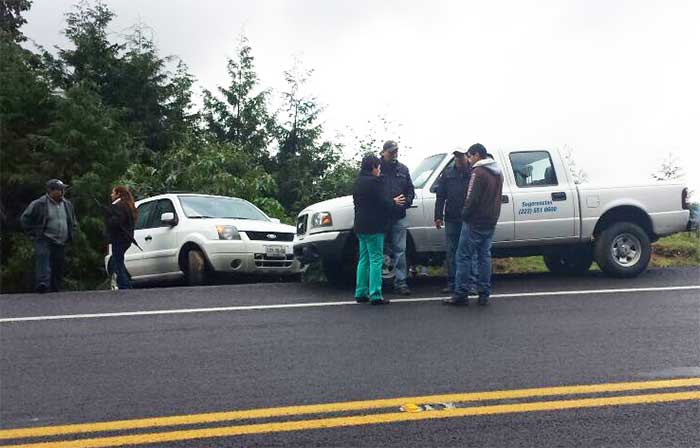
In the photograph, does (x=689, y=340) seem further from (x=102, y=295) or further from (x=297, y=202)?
(x=297, y=202)

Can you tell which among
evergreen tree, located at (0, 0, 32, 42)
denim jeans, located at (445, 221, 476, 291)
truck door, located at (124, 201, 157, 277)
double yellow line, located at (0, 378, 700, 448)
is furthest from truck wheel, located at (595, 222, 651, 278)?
evergreen tree, located at (0, 0, 32, 42)

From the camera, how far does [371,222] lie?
8828mm

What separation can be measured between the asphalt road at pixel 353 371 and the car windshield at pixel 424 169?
2.23 metres

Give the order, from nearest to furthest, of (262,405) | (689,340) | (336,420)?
(336,420) < (262,405) < (689,340)

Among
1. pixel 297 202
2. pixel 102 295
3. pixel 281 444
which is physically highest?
pixel 297 202

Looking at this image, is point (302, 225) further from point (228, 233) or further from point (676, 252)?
point (676, 252)

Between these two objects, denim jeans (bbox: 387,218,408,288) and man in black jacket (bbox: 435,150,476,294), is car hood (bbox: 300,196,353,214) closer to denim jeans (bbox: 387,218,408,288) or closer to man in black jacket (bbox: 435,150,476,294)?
denim jeans (bbox: 387,218,408,288)

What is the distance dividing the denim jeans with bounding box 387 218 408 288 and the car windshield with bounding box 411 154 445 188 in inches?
38.6

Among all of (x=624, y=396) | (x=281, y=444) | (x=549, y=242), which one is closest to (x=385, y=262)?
(x=549, y=242)

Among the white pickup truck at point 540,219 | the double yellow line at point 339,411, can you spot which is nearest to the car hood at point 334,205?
the white pickup truck at point 540,219

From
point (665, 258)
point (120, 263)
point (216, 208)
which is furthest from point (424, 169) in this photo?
point (665, 258)

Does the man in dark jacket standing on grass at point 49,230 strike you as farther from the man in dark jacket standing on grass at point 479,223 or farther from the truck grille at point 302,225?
the man in dark jacket standing on grass at point 479,223

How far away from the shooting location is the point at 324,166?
25.4 meters

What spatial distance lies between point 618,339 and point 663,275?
5049 mm
